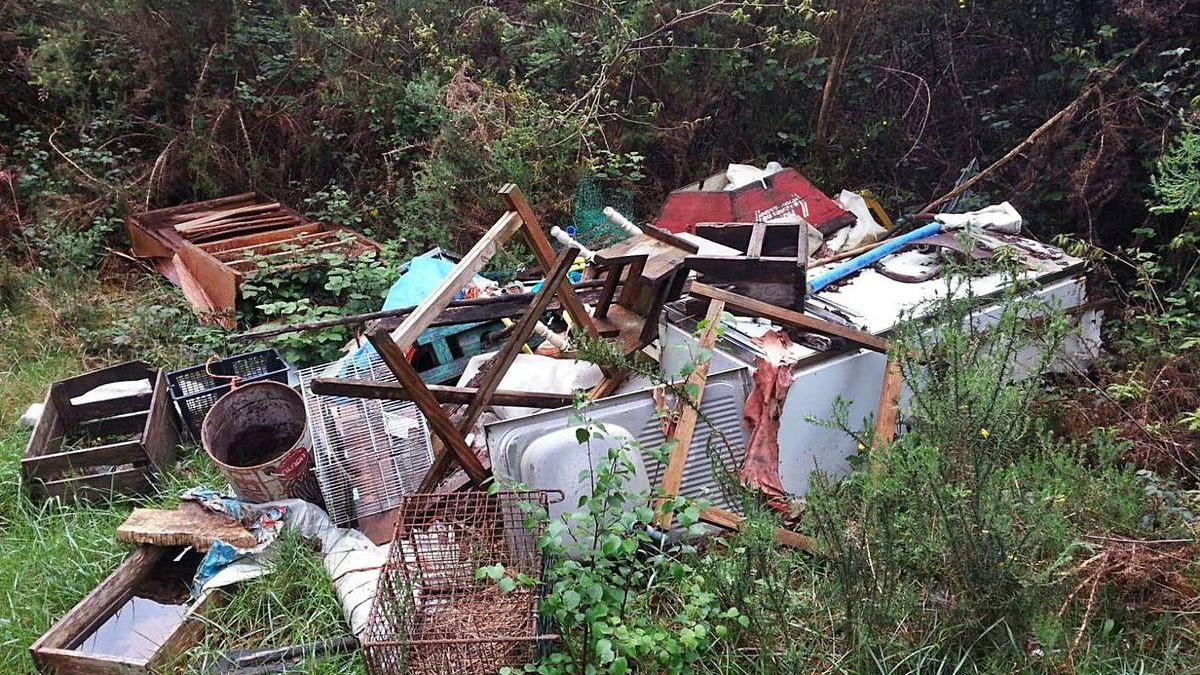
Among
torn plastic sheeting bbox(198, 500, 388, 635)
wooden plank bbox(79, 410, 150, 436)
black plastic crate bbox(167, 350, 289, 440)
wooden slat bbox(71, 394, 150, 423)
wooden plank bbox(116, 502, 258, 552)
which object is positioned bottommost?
torn plastic sheeting bbox(198, 500, 388, 635)

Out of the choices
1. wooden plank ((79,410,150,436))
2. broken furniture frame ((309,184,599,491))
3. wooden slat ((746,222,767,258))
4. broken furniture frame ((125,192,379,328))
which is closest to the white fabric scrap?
wooden slat ((746,222,767,258))

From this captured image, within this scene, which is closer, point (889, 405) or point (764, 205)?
point (889, 405)

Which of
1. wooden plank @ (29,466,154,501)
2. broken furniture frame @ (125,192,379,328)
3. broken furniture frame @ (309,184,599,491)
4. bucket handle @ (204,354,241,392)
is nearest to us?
broken furniture frame @ (309,184,599,491)

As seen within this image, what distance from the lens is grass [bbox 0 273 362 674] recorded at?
303cm

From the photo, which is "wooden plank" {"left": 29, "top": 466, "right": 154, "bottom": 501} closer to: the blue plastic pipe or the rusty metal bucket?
the rusty metal bucket

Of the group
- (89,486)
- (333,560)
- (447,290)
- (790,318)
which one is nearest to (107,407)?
(89,486)

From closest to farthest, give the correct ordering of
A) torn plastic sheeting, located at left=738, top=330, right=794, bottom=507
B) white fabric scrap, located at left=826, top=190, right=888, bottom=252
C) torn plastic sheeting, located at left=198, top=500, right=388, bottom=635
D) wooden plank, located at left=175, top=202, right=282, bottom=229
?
1. torn plastic sheeting, located at left=198, top=500, right=388, bottom=635
2. torn plastic sheeting, located at left=738, top=330, right=794, bottom=507
3. white fabric scrap, located at left=826, top=190, right=888, bottom=252
4. wooden plank, located at left=175, top=202, right=282, bottom=229

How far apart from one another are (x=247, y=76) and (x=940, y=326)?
680 cm

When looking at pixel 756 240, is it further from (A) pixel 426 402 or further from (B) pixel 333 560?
(B) pixel 333 560

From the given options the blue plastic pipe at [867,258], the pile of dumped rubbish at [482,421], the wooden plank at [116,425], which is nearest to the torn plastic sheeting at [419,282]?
the pile of dumped rubbish at [482,421]

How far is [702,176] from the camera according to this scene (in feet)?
20.4

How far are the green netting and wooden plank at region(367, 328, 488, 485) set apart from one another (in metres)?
2.38

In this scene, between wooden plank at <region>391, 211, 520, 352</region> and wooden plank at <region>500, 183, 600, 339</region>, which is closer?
wooden plank at <region>391, 211, 520, 352</region>

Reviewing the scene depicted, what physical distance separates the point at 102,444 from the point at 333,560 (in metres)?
2.00
